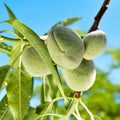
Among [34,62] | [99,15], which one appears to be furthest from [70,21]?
[34,62]

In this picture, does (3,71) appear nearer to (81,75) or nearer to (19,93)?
(19,93)

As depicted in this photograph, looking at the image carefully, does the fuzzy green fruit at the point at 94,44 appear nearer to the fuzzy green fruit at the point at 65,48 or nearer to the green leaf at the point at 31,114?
the fuzzy green fruit at the point at 65,48

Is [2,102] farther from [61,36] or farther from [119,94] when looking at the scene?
[119,94]

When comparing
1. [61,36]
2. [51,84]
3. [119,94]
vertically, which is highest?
[61,36]

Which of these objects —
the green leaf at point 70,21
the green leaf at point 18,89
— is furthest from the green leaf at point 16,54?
the green leaf at point 70,21

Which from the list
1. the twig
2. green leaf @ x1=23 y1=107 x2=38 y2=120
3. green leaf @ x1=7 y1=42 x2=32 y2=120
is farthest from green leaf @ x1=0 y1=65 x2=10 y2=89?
the twig

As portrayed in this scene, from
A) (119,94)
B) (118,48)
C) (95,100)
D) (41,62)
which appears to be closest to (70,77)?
(41,62)

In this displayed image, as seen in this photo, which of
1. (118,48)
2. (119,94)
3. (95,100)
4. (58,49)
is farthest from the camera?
(118,48)
